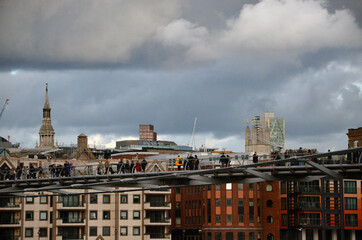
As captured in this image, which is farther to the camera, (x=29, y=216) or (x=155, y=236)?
(x=155, y=236)

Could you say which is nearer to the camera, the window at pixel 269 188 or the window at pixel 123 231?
the window at pixel 123 231

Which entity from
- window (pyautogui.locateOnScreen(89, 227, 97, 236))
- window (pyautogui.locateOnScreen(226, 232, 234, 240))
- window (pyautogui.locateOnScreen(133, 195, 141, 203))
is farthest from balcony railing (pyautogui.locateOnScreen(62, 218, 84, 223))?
window (pyautogui.locateOnScreen(226, 232, 234, 240))

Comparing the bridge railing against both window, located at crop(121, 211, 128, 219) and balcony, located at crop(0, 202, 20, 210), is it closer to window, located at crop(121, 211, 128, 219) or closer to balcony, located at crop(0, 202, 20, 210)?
balcony, located at crop(0, 202, 20, 210)

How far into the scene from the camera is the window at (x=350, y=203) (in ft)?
576

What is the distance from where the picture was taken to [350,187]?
176500mm

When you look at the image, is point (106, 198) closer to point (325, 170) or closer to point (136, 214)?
point (136, 214)

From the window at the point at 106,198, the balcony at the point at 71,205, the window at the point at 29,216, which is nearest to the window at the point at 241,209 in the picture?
the window at the point at 106,198

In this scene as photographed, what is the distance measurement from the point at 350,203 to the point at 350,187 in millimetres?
3154

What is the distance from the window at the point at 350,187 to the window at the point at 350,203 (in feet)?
5.51

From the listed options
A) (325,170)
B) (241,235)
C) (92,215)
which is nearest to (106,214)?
Answer: (92,215)

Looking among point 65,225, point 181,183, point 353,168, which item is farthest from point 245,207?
point 353,168

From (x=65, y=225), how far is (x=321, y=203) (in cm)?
5057

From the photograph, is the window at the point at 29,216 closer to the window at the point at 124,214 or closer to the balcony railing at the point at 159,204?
→ the window at the point at 124,214

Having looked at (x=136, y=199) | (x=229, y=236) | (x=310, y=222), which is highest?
(x=136, y=199)
